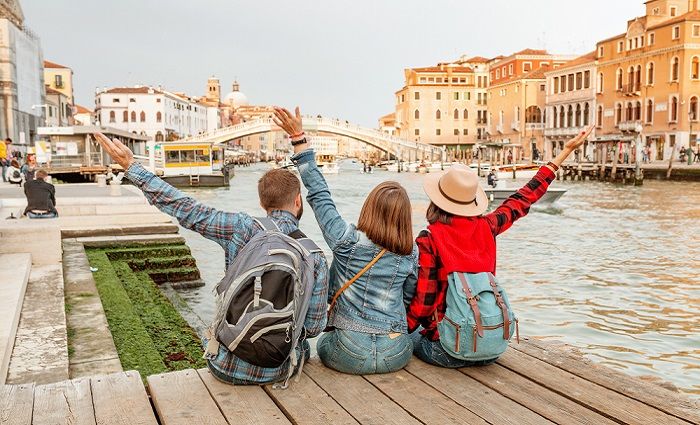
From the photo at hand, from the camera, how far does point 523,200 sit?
3143mm

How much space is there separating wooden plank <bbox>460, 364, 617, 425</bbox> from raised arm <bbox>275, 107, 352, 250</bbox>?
2.38 ft

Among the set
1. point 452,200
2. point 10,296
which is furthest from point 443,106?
point 452,200

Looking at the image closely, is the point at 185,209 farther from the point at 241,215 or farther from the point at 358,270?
the point at 358,270

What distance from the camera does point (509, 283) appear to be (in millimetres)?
9055

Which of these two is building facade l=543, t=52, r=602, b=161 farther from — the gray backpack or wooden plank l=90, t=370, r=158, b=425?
wooden plank l=90, t=370, r=158, b=425

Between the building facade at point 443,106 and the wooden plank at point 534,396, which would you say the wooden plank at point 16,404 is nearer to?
the wooden plank at point 534,396

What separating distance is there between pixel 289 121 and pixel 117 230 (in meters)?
6.42

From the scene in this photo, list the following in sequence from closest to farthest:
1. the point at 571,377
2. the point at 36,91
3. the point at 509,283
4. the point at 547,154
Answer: the point at 571,377 < the point at 509,283 < the point at 36,91 < the point at 547,154

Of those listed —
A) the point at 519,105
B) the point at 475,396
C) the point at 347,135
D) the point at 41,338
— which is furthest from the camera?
the point at 519,105

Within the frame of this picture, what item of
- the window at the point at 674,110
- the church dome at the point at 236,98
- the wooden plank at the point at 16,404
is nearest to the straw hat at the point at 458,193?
the wooden plank at the point at 16,404

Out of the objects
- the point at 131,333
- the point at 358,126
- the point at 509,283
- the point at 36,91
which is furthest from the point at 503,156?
the point at 131,333

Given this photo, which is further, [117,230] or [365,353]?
[117,230]

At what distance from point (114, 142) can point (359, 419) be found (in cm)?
131

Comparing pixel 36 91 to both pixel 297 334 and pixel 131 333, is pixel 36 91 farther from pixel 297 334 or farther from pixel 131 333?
pixel 297 334
